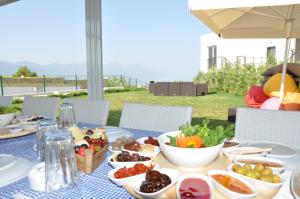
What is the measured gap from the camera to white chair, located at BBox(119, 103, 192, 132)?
1.74m

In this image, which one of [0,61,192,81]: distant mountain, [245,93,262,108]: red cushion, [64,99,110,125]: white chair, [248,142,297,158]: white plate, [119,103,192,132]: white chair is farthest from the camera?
[0,61,192,81]: distant mountain

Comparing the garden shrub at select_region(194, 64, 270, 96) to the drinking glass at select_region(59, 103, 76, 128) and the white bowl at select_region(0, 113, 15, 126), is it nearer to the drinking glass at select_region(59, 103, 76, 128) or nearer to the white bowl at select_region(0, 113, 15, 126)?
the drinking glass at select_region(59, 103, 76, 128)

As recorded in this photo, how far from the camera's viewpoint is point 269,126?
1.56 m

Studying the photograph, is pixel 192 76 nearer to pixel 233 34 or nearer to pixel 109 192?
pixel 233 34

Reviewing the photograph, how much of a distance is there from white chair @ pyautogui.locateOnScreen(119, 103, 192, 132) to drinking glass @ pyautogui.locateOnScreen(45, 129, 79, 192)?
98cm

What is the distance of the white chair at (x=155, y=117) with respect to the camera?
174cm

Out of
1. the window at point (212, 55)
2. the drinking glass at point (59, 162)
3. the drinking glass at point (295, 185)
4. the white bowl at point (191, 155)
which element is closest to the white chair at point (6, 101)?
the drinking glass at point (59, 162)

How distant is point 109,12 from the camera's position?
4051 mm

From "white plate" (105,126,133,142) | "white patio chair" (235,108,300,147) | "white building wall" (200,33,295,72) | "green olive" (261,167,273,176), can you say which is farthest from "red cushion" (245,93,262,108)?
"white building wall" (200,33,295,72)

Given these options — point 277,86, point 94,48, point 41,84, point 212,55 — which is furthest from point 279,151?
point 212,55

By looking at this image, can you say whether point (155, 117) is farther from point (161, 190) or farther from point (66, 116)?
point (161, 190)

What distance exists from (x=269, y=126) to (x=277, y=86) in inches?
98.8

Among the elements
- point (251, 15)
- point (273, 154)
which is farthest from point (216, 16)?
point (273, 154)

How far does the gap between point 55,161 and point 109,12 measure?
359 cm
